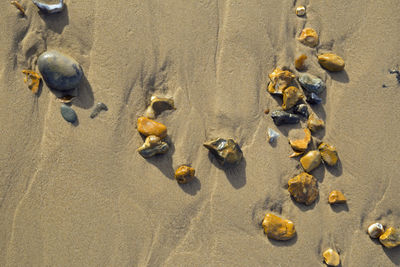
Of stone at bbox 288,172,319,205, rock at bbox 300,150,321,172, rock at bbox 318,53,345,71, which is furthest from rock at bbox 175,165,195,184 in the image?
rock at bbox 318,53,345,71

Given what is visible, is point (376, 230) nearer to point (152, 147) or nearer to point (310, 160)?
point (310, 160)

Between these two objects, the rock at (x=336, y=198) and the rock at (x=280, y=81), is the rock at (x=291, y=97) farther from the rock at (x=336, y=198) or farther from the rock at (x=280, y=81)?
the rock at (x=336, y=198)

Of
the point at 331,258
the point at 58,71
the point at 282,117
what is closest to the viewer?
the point at 58,71

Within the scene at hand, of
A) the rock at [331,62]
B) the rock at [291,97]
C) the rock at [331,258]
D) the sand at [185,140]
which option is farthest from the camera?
the rock at [331,62]

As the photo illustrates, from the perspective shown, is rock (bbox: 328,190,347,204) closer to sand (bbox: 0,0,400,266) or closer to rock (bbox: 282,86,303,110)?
sand (bbox: 0,0,400,266)

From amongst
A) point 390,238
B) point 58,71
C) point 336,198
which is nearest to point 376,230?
point 390,238

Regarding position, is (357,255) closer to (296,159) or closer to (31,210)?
(296,159)

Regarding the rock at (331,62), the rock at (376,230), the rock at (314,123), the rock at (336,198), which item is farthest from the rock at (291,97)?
the rock at (376,230)
